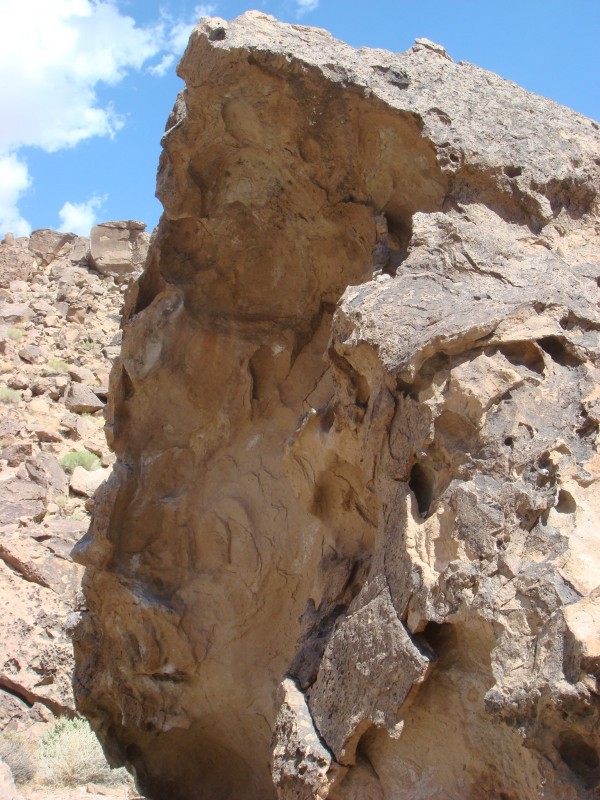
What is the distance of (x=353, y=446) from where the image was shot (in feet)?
12.2

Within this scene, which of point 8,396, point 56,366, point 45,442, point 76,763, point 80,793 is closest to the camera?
point 80,793

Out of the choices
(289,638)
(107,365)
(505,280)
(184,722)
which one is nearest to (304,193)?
(505,280)

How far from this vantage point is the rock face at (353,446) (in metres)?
2.77

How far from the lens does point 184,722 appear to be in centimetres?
494

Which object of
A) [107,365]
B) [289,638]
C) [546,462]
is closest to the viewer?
[546,462]

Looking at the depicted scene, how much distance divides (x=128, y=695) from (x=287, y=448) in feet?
6.59

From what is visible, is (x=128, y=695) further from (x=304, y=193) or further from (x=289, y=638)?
(x=304, y=193)

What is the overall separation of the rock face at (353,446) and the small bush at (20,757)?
445 mm

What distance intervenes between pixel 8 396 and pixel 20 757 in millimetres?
7168

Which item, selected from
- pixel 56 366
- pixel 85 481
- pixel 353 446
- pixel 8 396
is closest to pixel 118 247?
pixel 56 366

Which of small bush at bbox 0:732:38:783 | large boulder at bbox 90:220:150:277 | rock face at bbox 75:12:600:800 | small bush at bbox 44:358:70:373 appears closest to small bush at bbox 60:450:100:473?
small bush at bbox 44:358:70:373

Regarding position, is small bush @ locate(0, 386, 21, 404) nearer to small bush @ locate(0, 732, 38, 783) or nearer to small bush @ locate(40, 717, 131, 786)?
small bush @ locate(0, 732, 38, 783)

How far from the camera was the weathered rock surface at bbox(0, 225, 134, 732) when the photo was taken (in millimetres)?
5891

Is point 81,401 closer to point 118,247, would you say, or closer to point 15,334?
point 15,334
